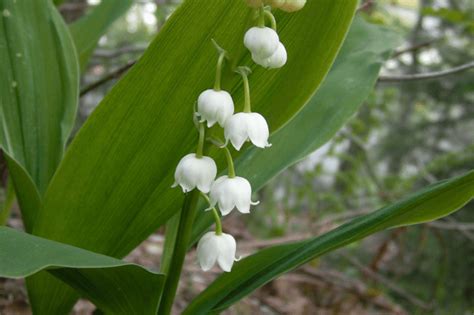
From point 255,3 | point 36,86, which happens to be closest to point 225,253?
point 255,3

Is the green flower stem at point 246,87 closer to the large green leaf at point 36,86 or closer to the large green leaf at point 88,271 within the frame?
the large green leaf at point 88,271

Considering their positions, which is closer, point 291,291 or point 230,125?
point 230,125

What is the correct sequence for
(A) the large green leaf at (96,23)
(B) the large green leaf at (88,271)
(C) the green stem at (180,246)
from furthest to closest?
1. (A) the large green leaf at (96,23)
2. (C) the green stem at (180,246)
3. (B) the large green leaf at (88,271)

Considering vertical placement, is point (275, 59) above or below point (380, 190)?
above

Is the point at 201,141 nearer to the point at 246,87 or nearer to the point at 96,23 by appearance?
the point at 246,87

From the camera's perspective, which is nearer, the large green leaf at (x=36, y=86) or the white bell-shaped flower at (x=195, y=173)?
the white bell-shaped flower at (x=195, y=173)

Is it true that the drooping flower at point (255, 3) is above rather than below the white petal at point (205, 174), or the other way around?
above

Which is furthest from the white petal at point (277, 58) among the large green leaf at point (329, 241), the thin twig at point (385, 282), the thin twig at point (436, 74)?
the thin twig at point (385, 282)
